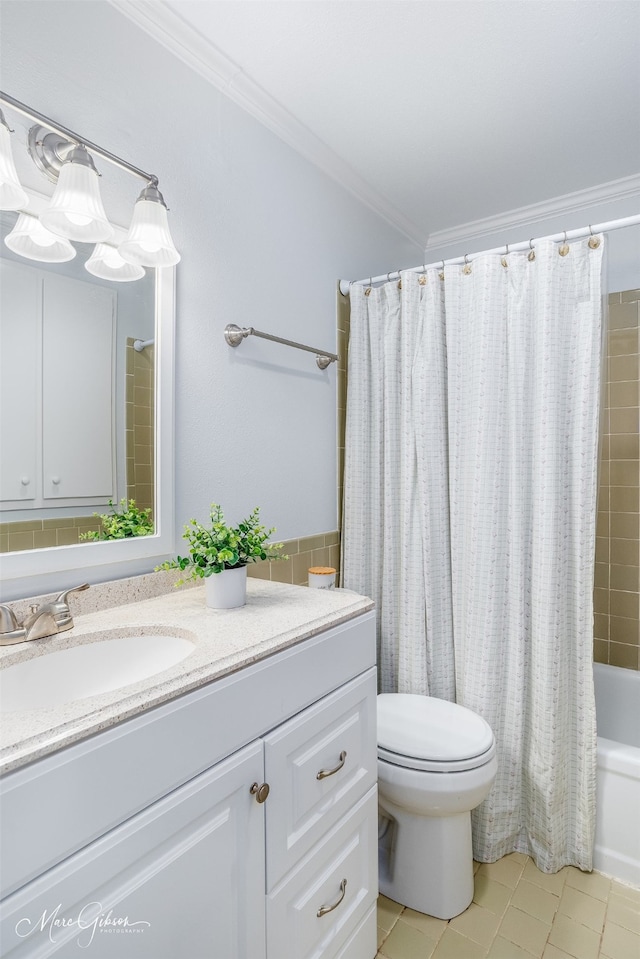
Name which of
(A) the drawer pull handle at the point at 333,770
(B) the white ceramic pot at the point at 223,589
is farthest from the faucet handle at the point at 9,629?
(A) the drawer pull handle at the point at 333,770

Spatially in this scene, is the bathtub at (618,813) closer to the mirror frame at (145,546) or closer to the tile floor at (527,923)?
the tile floor at (527,923)

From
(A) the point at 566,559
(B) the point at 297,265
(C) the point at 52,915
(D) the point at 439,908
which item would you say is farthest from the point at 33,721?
(B) the point at 297,265

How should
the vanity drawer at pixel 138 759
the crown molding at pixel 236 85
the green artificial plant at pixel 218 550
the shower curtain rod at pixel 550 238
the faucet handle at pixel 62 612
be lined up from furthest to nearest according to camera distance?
the shower curtain rod at pixel 550 238
the crown molding at pixel 236 85
the green artificial plant at pixel 218 550
the faucet handle at pixel 62 612
the vanity drawer at pixel 138 759

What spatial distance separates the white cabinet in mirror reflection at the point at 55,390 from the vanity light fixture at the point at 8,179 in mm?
122

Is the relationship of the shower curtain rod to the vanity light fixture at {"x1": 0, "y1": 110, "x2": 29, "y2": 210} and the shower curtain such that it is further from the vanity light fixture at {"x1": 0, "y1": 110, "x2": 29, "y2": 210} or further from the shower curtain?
the vanity light fixture at {"x1": 0, "y1": 110, "x2": 29, "y2": 210}

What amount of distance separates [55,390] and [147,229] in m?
0.45

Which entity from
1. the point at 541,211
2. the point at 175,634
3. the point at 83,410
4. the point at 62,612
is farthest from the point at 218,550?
the point at 541,211

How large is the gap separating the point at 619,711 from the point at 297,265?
2.30 meters

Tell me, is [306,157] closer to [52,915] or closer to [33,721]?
[33,721]

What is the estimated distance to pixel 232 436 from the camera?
65.1 inches

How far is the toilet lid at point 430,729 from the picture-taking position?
145 cm

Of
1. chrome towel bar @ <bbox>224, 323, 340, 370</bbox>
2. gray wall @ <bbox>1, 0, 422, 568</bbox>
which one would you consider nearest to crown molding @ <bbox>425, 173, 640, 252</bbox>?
gray wall @ <bbox>1, 0, 422, 568</bbox>

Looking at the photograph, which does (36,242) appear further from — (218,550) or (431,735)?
(431,735)

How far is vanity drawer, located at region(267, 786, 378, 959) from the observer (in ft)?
3.37
